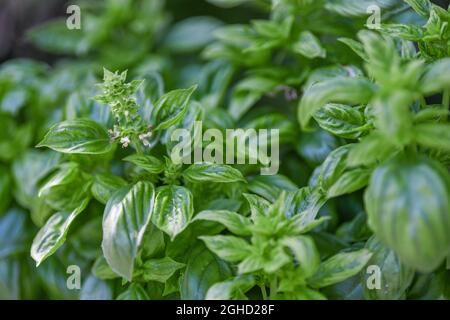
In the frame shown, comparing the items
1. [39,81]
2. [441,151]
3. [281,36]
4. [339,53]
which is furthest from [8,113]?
[441,151]

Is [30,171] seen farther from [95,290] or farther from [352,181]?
[352,181]

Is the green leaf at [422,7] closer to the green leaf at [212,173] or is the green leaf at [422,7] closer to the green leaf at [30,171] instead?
the green leaf at [212,173]

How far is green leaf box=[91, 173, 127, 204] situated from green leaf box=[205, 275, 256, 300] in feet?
0.87

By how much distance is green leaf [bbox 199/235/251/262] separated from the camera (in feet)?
2.91

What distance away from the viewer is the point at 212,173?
99 centimetres

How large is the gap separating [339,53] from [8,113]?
0.76 metres

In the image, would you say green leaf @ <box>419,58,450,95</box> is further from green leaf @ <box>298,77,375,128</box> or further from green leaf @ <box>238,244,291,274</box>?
green leaf @ <box>238,244,291,274</box>

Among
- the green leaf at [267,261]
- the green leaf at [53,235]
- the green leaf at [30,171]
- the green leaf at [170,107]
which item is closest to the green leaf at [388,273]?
the green leaf at [267,261]

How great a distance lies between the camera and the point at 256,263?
2.84ft

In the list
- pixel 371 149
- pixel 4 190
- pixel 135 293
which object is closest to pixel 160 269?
pixel 135 293

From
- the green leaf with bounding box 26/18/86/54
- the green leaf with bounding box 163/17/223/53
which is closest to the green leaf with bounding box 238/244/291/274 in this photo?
the green leaf with bounding box 163/17/223/53

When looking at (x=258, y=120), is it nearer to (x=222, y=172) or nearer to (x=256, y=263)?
(x=222, y=172)

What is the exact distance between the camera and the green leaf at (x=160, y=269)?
976mm

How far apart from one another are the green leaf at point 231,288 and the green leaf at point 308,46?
49cm
